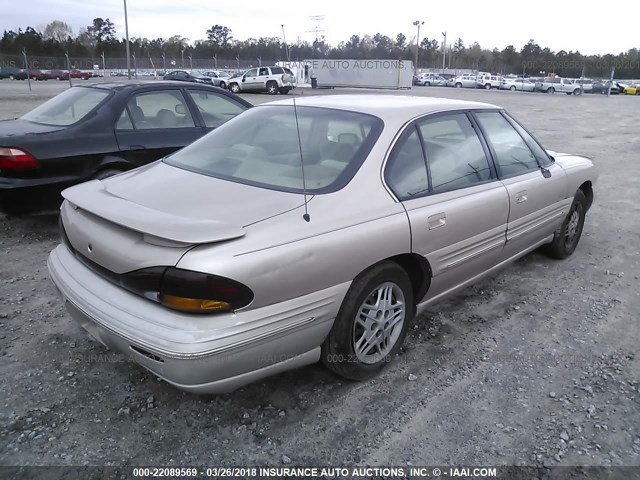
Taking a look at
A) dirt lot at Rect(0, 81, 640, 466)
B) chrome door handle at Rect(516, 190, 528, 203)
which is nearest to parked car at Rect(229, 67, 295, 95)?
chrome door handle at Rect(516, 190, 528, 203)

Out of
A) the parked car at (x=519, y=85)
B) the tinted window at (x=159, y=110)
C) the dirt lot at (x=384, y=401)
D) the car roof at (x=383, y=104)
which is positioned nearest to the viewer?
the dirt lot at (x=384, y=401)

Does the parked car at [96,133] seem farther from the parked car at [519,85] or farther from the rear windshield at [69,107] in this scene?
the parked car at [519,85]

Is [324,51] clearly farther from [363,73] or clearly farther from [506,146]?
[506,146]

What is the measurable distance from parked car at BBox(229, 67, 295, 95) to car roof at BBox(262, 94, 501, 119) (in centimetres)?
2818

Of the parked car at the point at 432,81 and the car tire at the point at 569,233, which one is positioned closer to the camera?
the car tire at the point at 569,233

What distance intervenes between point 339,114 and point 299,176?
2.03ft

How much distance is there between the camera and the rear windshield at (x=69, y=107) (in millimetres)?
5121

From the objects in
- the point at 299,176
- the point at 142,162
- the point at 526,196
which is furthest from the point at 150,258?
the point at 142,162

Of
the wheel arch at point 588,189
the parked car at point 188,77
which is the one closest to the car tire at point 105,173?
the wheel arch at point 588,189

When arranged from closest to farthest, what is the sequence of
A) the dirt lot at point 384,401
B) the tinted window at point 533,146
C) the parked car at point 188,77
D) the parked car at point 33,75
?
the dirt lot at point 384,401
the tinted window at point 533,146
the parked car at point 188,77
the parked car at point 33,75

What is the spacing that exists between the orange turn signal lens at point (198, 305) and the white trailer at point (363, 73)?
41.5 m

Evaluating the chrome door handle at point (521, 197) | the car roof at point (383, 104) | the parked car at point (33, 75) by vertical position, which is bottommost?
the chrome door handle at point (521, 197)

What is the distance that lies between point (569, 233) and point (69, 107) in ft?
17.0

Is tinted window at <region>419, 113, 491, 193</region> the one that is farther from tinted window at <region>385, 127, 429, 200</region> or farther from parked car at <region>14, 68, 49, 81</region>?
parked car at <region>14, 68, 49, 81</region>
